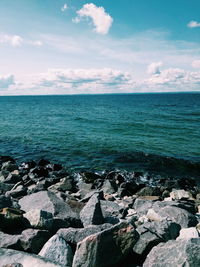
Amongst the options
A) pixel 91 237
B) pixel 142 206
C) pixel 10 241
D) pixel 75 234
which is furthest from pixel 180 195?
pixel 10 241

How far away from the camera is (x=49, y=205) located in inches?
349

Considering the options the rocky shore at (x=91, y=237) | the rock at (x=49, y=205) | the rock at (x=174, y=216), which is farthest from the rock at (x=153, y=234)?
the rock at (x=49, y=205)

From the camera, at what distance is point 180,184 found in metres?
17.7

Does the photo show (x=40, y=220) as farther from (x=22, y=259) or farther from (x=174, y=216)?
(x=174, y=216)

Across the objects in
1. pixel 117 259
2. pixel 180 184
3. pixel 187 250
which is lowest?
pixel 180 184

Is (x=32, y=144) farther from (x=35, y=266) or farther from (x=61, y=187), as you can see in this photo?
(x=35, y=266)

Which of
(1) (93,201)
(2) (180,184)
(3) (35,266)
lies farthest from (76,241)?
(2) (180,184)

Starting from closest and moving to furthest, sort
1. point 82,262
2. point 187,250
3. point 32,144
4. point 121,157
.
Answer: point 187,250
point 82,262
point 121,157
point 32,144

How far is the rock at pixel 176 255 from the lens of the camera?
4941mm

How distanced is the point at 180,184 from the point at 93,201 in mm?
11134

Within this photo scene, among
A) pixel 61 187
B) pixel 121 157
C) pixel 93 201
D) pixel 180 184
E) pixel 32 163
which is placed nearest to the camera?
pixel 93 201

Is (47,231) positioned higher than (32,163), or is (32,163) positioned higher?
(47,231)

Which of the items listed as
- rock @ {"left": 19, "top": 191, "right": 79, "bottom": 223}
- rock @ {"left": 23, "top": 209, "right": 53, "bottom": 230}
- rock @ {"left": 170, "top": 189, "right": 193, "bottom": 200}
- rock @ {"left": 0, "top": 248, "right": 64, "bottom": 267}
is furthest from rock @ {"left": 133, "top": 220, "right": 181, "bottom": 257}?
rock @ {"left": 170, "top": 189, "right": 193, "bottom": 200}

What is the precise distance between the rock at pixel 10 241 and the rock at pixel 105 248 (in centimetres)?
164
